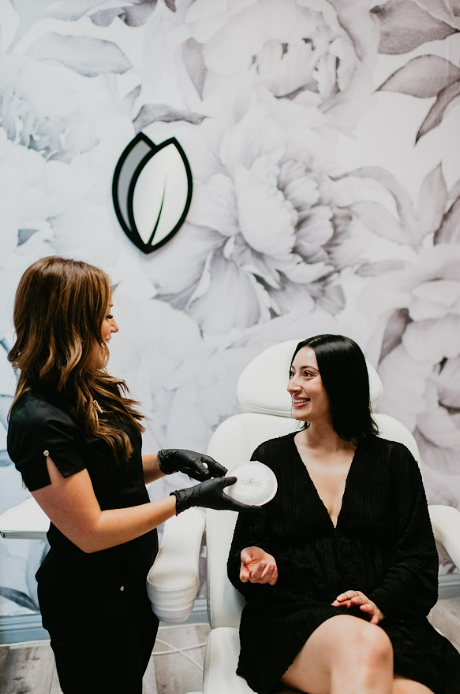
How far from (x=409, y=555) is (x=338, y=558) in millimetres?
176

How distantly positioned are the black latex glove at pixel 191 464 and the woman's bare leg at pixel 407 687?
59 cm

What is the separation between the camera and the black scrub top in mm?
1154

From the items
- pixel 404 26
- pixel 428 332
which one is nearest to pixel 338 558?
pixel 428 332

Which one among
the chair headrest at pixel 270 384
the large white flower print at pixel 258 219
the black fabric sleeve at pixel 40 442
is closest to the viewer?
the black fabric sleeve at pixel 40 442

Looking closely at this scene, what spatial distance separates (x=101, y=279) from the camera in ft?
4.13

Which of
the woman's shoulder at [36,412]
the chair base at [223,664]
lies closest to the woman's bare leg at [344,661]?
the chair base at [223,664]

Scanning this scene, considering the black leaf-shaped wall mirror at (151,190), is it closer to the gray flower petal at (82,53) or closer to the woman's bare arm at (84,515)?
the gray flower petal at (82,53)

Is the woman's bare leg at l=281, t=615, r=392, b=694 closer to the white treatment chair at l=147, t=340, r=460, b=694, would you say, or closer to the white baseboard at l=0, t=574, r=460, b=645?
the white treatment chair at l=147, t=340, r=460, b=694

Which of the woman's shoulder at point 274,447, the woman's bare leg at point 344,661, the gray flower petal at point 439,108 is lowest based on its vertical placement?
the woman's bare leg at point 344,661

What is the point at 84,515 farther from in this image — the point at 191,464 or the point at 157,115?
the point at 157,115

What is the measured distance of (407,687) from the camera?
1263 millimetres

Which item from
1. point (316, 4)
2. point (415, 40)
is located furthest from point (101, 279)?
point (415, 40)

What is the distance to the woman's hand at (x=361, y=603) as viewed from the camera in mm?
1378

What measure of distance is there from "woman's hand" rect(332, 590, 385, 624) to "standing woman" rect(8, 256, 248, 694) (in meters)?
0.34
